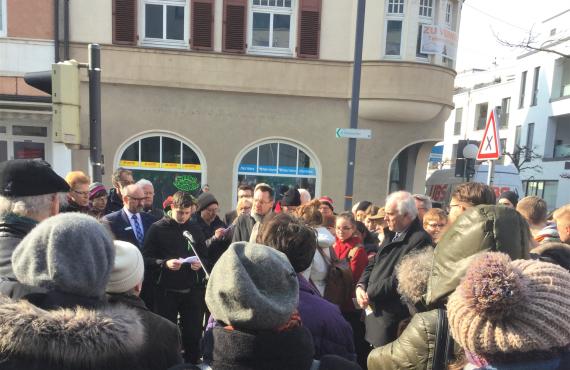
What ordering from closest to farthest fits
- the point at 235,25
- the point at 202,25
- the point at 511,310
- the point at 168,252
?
the point at 511,310 < the point at 168,252 < the point at 202,25 < the point at 235,25

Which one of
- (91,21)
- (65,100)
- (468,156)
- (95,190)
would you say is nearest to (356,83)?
(468,156)

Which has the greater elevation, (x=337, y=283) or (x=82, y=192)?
(x=82, y=192)

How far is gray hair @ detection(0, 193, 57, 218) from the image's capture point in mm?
2143

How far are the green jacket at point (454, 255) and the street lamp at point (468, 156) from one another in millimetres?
6904

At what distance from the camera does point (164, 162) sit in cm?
1141

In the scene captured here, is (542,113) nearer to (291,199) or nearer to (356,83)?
(356,83)

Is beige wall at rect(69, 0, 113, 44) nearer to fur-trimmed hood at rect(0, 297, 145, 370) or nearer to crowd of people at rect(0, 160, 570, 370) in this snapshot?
crowd of people at rect(0, 160, 570, 370)

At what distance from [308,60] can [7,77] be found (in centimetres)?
772

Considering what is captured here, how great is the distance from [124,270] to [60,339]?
596mm

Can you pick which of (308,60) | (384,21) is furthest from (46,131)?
(384,21)

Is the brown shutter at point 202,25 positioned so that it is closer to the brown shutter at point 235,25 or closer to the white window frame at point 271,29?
the brown shutter at point 235,25

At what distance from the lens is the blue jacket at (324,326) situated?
2020mm

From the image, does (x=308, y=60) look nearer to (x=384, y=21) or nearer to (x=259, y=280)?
(x=384, y=21)

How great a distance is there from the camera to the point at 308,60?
11.4 m
